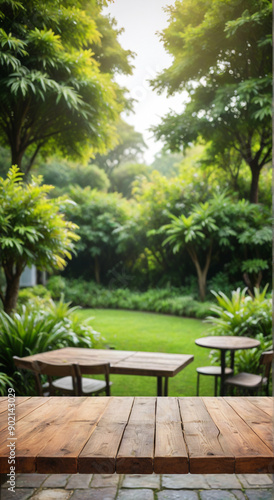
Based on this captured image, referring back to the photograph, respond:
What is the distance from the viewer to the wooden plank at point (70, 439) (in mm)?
1129

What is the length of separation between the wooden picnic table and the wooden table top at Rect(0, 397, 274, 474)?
946 mm

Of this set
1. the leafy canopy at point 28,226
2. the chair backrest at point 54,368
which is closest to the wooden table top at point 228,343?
the chair backrest at point 54,368

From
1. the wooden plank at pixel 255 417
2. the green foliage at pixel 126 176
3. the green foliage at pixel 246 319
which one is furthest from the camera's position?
the green foliage at pixel 126 176

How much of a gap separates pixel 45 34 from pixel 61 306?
295 centimetres

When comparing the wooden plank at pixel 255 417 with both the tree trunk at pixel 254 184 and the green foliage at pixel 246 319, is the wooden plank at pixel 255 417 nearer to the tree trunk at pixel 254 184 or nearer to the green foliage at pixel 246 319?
the green foliage at pixel 246 319

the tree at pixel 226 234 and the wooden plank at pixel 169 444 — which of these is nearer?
the wooden plank at pixel 169 444

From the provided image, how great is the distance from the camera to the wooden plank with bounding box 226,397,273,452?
1266 millimetres

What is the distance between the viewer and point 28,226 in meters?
3.84

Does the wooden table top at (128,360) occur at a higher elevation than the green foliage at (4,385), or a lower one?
higher

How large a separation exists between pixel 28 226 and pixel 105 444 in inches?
115

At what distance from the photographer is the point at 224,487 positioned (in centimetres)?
210

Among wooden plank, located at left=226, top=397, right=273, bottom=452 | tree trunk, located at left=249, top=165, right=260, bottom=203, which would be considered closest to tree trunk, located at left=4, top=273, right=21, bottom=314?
wooden plank, located at left=226, top=397, right=273, bottom=452

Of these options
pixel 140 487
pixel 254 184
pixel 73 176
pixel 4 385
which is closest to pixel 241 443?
pixel 140 487

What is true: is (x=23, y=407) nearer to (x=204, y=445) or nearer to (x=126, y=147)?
(x=204, y=445)
